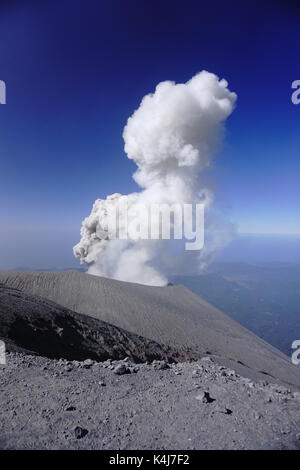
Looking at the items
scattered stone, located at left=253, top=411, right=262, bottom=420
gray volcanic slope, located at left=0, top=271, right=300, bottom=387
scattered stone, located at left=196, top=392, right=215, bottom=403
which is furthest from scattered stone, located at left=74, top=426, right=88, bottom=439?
gray volcanic slope, located at left=0, top=271, right=300, bottom=387

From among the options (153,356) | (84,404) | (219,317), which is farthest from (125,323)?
(84,404)

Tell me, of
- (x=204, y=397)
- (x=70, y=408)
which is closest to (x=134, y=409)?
(x=70, y=408)

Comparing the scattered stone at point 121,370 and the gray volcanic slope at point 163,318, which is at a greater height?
the scattered stone at point 121,370

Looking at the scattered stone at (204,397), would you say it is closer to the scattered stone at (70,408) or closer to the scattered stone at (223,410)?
the scattered stone at (223,410)

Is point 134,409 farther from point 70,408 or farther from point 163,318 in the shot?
point 163,318

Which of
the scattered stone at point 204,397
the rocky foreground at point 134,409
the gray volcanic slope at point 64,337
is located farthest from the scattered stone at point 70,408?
the gray volcanic slope at point 64,337

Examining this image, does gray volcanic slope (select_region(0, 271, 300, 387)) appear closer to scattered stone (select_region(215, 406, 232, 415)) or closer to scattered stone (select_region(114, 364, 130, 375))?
scattered stone (select_region(114, 364, 130, 375))
